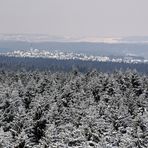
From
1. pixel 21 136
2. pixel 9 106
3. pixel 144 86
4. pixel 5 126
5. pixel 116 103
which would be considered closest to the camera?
pixel 21 136

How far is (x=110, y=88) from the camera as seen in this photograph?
104062 millimetres

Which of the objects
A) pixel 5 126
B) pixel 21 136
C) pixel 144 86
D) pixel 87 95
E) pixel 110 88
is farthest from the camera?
pixel 144 86

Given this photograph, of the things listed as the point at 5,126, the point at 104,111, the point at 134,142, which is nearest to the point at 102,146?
the point at 134,142

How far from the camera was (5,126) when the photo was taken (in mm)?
59062

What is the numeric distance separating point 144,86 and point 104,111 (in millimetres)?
48176

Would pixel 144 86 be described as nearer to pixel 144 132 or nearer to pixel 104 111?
pixel 104 111

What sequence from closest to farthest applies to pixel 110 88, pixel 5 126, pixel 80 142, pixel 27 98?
pixel 80 142 → pixel 5 126 → pixel 27 98 → pixel 110 88

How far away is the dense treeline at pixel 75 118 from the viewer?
134ft

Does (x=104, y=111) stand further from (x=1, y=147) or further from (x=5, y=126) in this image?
(x=1, y=147)

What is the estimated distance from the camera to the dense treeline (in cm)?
4084

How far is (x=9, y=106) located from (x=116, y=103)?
1829 centimetres

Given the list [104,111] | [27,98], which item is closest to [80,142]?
[104,111]

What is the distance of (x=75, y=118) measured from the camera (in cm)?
6156

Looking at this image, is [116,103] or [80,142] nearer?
[80,142]
